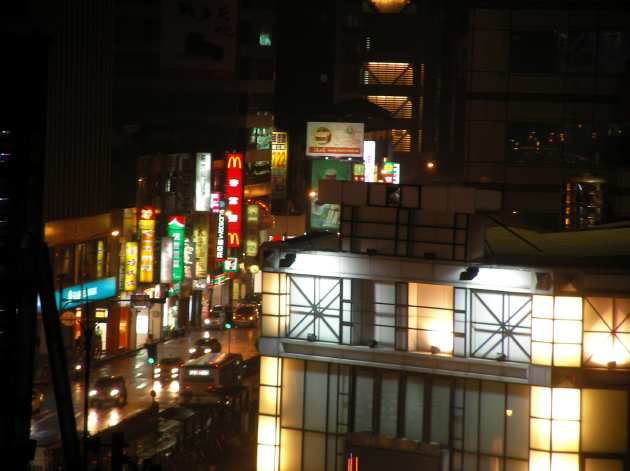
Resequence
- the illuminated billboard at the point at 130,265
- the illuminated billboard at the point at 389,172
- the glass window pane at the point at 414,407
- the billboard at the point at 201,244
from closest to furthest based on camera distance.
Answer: the glass window pane at the point at 414,407 → the illuminated billboard at the point at 130,265 → the billboard at the point at 201,244 → the illuminated billboard at the point at 389,172

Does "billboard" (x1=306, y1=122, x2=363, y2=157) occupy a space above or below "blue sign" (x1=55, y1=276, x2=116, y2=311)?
above

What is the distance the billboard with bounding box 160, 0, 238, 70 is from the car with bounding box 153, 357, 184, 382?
27.2m

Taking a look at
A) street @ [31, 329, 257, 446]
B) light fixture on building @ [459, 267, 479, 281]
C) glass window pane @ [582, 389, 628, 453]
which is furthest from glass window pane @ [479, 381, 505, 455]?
street @ [31, 329, 257, 446]

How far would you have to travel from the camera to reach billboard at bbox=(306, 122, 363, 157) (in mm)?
82750

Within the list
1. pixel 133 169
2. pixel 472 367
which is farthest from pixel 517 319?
pixel 133 169

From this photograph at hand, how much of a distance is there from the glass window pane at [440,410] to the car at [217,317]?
190 feet

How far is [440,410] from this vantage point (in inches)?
1078

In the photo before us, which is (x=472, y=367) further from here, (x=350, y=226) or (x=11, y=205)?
(x=11, y=205)

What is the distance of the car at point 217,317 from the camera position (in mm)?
86250

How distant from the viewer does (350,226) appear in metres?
28.2

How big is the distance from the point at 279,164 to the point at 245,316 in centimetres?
1802

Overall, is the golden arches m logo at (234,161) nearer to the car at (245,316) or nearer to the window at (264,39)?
the car at (245,316)

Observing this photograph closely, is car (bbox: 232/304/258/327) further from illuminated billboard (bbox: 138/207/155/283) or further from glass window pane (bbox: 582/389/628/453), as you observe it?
glass window pane (bbox: 582/389/628/453)

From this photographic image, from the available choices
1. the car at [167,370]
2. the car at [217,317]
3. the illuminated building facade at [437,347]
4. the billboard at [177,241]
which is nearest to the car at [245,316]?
the car at [217,317]
